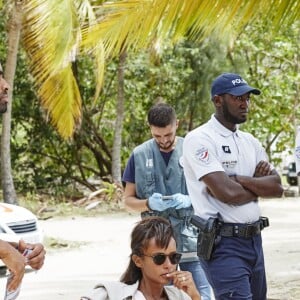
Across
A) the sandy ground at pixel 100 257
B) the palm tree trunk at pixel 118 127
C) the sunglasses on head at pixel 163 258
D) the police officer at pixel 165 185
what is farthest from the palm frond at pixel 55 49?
the sunglasses on head at pixel 163 258

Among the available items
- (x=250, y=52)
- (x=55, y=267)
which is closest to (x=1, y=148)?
(x=55, y=267)

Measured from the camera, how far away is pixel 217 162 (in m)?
4.79

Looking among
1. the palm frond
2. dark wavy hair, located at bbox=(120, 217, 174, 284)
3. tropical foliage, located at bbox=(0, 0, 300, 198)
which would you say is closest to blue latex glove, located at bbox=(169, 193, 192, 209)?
dark wavy hair, located at bbox=(120, 217, 174, 284)

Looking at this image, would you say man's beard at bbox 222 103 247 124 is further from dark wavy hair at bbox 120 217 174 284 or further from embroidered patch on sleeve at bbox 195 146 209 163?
dark wavy hair at bbox 120 217 174 284

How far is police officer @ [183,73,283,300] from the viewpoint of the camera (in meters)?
4.70

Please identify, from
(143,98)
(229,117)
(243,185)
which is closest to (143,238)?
(243,185)

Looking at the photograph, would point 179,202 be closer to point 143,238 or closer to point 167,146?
point 167,146

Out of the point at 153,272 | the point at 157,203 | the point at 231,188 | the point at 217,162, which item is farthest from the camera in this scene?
the point at 157,203

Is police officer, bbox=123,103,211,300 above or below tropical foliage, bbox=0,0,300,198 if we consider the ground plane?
above

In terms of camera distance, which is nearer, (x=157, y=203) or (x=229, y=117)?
(x=229, y=117)

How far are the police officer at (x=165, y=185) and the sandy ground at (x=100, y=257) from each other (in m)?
2.76

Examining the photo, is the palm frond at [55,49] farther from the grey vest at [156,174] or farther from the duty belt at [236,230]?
the duty belt at [236,230]

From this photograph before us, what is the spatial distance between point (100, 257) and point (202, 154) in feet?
26.5

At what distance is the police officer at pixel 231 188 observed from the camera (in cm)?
470
